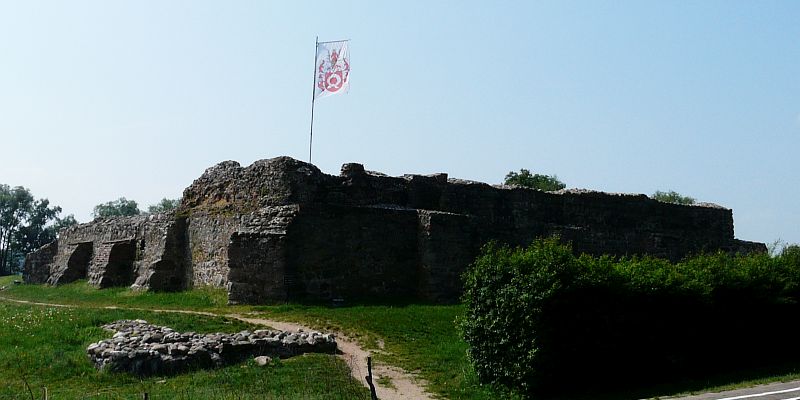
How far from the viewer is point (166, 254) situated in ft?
82.0

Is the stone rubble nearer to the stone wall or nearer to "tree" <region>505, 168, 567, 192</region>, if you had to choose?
the stone wall

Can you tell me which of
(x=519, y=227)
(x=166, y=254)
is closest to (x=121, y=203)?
(x=166, y=254)

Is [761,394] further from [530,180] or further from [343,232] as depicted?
[530,180]

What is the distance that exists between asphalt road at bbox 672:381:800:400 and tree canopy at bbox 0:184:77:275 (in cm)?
7916

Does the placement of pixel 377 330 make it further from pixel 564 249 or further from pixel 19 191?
pixel 19 191

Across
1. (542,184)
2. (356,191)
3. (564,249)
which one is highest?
(542,184)

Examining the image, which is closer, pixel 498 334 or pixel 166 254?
pixel 498 334

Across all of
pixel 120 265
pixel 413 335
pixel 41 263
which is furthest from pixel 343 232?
pixel 41 263

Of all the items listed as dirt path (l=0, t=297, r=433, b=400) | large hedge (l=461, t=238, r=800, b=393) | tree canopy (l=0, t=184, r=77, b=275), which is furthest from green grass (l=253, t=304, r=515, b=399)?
tree canopy (l=0, t=184, r=77, b=275)

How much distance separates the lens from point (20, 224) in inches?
3130

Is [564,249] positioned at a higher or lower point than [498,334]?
higher

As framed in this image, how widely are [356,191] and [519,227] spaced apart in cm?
555

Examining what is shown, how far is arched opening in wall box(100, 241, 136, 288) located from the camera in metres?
26.9

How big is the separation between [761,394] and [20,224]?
8292 cm
